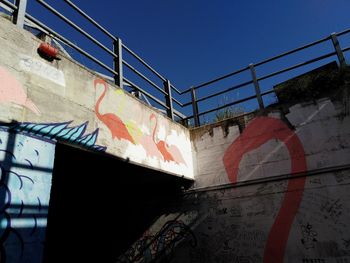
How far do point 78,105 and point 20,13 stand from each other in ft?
4.69

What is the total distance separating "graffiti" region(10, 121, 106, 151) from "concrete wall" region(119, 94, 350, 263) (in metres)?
3.03

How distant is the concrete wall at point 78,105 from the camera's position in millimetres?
3551

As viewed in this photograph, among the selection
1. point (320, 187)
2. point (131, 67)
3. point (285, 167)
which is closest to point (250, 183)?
point (285, 167)

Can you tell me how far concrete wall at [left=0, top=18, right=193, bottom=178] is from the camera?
11.6 feet

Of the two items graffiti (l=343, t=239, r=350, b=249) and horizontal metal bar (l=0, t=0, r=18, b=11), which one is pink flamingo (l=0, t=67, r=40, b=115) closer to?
horizontal metal bar (l=0, t=0, r=18, b=11)

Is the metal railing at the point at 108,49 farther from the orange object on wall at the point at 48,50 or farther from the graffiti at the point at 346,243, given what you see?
the graffiti at the point at 346,243

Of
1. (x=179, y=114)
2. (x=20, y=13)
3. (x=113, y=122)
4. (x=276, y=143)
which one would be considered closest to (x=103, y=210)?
(x=179, y=114)

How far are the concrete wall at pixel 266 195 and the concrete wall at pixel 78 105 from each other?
3.31 feet

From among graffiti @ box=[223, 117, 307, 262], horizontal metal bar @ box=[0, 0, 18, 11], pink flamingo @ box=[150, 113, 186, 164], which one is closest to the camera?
horizontal metal bar @ box=[0, 0, 18, 11]

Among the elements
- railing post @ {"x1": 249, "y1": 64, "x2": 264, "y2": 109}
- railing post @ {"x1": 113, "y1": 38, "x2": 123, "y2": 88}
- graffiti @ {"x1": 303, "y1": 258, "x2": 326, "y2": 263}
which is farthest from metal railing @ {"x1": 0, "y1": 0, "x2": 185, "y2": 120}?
graffiti @ {"x1": 303, "y1": 258, "x2": 326, "y2": 263}

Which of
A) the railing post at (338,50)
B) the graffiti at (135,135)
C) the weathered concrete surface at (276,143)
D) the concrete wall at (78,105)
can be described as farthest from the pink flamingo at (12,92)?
the railing post at (338,50)

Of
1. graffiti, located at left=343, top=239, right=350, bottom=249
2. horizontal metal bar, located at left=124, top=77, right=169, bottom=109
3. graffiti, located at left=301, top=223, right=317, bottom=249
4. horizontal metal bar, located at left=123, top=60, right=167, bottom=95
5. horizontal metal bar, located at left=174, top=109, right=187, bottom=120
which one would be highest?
horizontal metal bar, located at left=123, top=60, right=167, bottom=95

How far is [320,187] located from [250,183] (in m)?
1.31

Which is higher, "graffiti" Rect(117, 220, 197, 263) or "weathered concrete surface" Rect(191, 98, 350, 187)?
"weathered concrete surface" Rect(191, 98, 350, 187)
